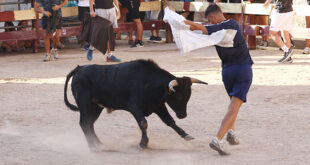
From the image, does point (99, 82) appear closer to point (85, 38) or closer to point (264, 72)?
point (264, 72)

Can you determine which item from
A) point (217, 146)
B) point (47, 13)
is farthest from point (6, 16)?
point (217, 146)

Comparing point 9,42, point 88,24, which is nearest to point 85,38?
point 88,24

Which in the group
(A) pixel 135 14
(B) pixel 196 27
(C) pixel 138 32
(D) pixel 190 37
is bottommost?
(C) pixel 138 32

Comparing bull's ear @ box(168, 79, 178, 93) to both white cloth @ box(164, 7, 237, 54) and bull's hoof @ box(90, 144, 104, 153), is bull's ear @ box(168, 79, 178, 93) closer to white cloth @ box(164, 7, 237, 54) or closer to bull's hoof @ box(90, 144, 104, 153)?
white cloth @ box(164, 7, 237, 54)

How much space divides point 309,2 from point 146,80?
431 inches

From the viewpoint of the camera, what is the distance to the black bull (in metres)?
7.22

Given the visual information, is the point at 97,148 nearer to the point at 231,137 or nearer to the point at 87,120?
the point at 87,120

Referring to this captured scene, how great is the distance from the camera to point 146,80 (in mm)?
7301

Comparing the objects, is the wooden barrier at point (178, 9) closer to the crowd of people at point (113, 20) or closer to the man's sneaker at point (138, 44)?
the crowd of people at point (113, 20)

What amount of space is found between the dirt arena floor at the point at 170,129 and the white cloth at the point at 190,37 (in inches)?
46.5

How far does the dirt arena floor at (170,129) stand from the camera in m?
7.01

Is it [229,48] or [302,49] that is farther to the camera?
[302,49]

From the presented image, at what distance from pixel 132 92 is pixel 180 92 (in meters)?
0.56

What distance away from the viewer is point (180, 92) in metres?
7.14
